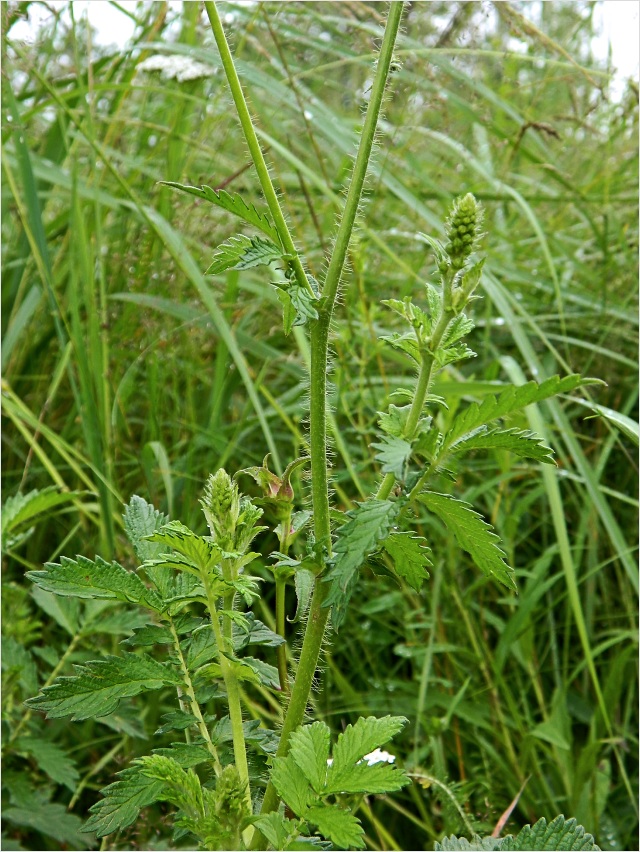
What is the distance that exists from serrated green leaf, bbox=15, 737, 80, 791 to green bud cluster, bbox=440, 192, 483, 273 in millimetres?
1017

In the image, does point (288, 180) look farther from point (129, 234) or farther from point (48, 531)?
point (48, 531)

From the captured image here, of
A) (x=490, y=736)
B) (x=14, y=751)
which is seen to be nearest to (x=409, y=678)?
(x=490, y=736)

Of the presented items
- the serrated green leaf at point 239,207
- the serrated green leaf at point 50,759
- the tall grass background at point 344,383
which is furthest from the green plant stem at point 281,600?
the serrated green leaf at point 50,759

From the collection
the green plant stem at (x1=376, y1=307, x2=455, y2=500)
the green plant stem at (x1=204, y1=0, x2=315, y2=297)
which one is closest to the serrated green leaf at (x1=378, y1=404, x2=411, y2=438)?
the green plant stem at (x1=376, y1=307, x2=455, y2=500)

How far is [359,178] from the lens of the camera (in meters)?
0.82

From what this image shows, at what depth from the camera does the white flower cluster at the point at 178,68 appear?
6.84 feet

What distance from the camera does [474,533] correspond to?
816mm

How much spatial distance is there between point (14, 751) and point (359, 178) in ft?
3.63

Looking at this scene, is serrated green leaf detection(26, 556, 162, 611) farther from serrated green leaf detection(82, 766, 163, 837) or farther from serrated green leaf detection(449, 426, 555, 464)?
serrated green leaf detection(449, 426, 555, 464)

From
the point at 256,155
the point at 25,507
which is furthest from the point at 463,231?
the point at 25,507

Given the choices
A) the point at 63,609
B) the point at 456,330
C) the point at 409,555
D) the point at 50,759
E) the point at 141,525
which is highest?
the point at 456,330

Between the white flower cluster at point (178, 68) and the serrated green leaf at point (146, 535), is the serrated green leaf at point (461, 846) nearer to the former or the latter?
the serrated green leaf at point (146, 535)

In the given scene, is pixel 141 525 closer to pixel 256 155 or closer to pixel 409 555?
pixel 409 555

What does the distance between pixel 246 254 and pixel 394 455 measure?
0.78 feet
